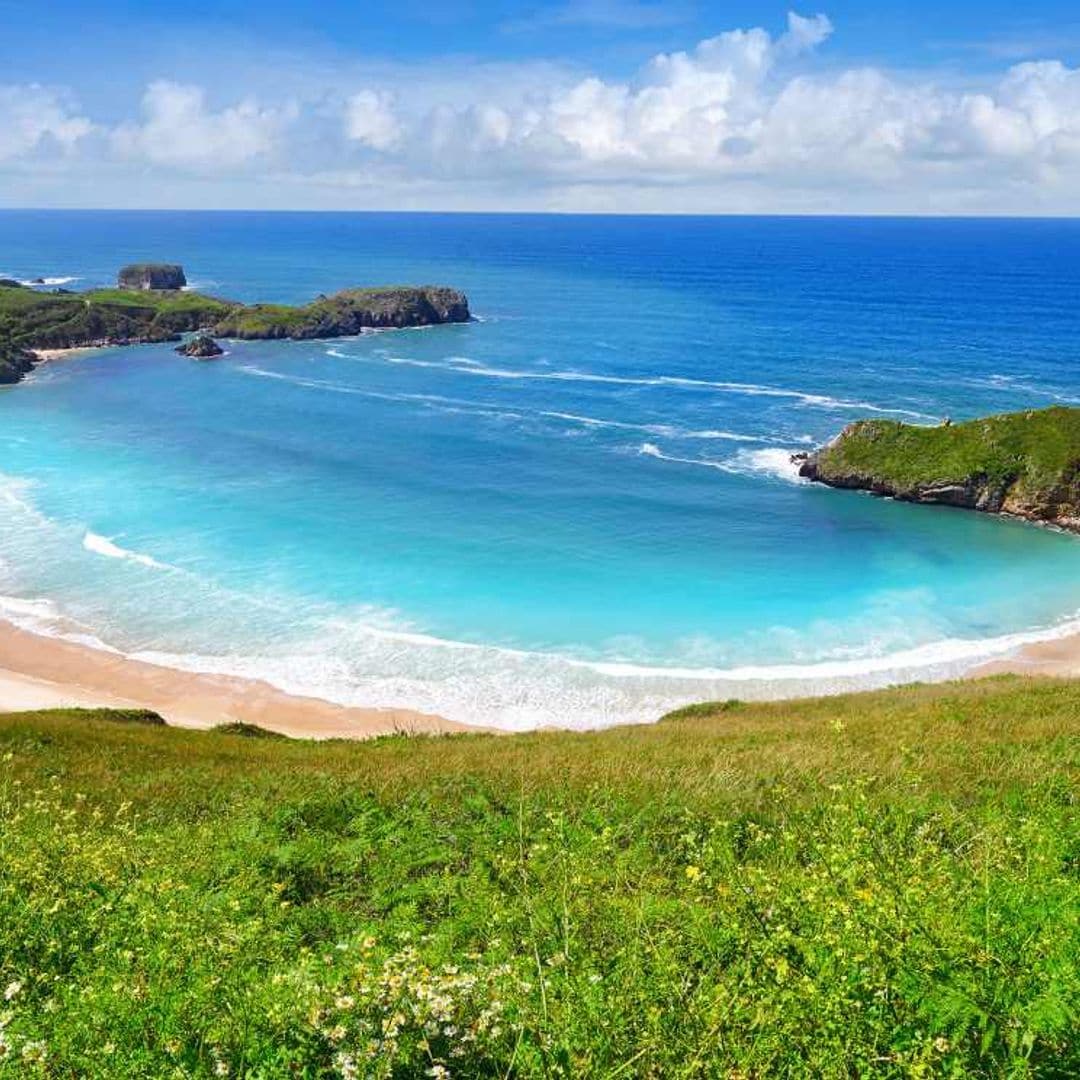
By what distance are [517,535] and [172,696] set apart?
88.8ft

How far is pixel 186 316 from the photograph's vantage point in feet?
514

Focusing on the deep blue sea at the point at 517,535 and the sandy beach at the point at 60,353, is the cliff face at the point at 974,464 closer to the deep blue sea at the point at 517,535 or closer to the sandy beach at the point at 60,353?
the deep blue sea at the point at 517,535

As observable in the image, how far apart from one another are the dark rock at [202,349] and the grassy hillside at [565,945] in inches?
5054

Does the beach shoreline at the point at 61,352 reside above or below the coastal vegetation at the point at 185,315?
below

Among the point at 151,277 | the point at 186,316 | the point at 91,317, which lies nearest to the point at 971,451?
the point at 186,316

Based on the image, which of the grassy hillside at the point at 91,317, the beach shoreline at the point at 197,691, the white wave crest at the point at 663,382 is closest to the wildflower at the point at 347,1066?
the beach shoreline at the point at 197,691

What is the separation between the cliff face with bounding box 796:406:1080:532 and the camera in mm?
67731

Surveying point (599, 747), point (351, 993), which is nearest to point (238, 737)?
point (599, 747)

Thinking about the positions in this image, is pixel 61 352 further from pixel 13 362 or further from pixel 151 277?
pixel 151 277

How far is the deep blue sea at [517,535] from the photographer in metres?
47.4

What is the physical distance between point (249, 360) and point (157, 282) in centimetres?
7805

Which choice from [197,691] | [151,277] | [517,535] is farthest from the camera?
[151,277]

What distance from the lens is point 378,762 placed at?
27.5 meters

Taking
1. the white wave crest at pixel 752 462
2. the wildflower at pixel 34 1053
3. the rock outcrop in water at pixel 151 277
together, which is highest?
the rock outcrop in water at pixel 151 277
